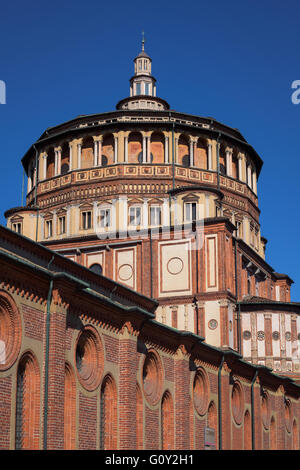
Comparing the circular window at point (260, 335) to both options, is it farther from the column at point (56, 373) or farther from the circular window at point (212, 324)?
the column at point (56, 373)

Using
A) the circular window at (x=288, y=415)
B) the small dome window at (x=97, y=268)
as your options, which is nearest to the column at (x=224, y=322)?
the circular window at (x=288, y=415)

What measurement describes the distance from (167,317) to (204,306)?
2.37m

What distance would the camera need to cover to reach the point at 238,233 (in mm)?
55812

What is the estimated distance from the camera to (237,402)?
40.6 metres

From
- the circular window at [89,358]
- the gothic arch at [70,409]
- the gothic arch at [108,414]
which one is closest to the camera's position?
the gothic arch at [70,409]

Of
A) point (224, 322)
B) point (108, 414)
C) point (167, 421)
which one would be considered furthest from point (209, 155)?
point (108, 414)

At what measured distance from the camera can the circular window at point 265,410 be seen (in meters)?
44.4

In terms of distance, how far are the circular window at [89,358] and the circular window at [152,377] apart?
4.23 metres

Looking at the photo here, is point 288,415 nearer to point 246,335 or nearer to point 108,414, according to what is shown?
point 246,335

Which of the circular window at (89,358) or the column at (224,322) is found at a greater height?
the column at (224,322)

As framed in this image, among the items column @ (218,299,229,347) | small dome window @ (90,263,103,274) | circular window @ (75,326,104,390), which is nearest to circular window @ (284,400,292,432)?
column @ (218,299,229,347)

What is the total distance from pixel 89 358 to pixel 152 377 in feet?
17.8

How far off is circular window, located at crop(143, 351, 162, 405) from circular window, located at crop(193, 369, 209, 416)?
4.14 metres
